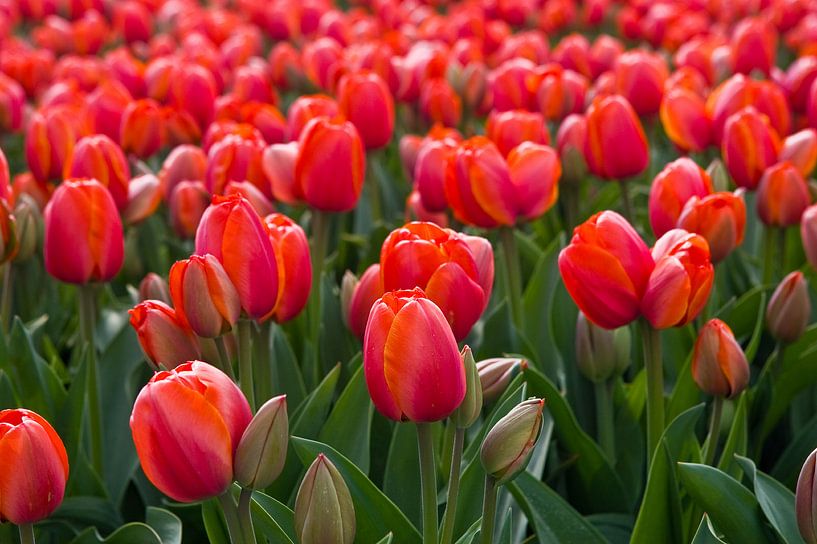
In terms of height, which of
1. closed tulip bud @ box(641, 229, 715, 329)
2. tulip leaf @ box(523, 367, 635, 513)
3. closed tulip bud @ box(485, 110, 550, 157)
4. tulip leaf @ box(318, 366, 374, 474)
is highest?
closed tulip bud @ box(641, 229, 715, 329)

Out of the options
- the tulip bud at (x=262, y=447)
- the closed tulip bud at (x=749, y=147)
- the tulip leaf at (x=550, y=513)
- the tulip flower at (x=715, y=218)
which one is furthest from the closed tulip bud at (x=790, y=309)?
the tulip bud at (x=262, y=447)

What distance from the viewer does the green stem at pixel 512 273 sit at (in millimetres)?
1805

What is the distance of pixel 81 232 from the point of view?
157cm

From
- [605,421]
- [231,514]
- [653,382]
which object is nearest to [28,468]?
[231,514]

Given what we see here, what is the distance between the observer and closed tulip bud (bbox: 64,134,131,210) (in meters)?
1.90

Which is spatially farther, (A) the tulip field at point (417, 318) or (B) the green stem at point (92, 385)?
(B) the green stem at point (92, 385)

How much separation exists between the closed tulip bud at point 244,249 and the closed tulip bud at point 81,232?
350 mm

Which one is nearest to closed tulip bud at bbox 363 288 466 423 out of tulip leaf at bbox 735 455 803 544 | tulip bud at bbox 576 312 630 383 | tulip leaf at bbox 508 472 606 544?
tulip leaf at bbox 508 472 606 544

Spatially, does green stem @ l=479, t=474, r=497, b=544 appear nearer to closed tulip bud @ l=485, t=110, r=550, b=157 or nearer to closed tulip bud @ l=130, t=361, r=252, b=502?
closed tulip bud @ l=130, t=361, r=252, b=502

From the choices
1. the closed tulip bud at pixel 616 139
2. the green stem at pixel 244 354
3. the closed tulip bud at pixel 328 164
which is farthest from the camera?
the closed tulip bud at pixel 616 139

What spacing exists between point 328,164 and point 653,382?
2.06ft

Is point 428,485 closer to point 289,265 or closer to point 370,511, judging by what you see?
point 370,511

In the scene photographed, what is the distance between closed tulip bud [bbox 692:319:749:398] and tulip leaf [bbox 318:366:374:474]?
1.47ft

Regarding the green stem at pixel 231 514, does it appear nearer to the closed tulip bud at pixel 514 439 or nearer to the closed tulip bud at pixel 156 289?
the closed tulip bud at pixel 514 439
